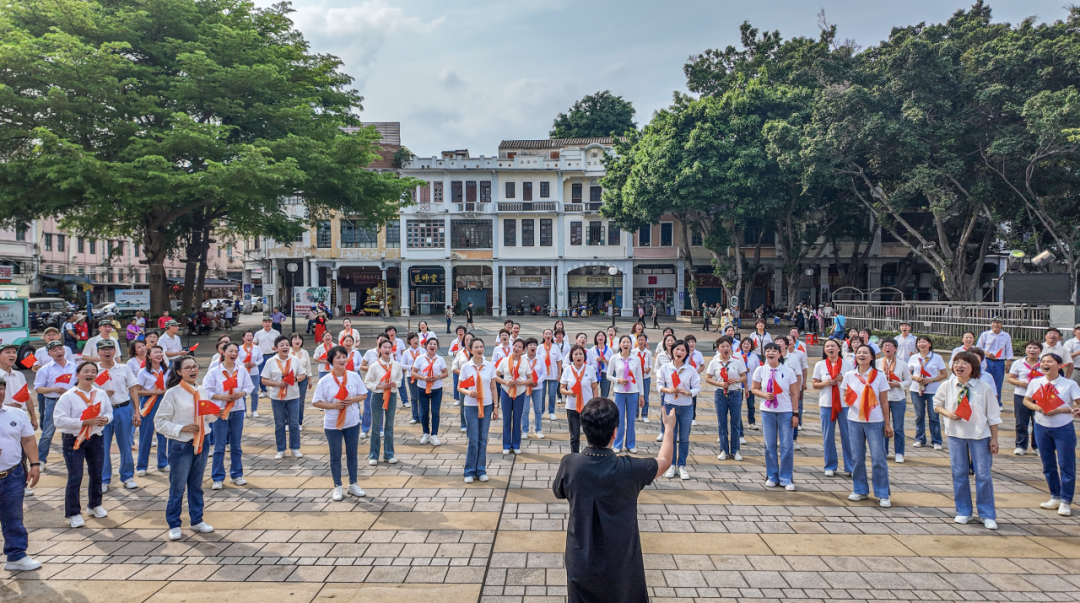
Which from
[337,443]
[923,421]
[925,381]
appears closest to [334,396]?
[337,443]

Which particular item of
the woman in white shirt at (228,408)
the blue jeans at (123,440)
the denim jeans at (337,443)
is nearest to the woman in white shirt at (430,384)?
the denim jeans at (337,443)

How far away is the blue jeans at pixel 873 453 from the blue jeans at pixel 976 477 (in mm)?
698

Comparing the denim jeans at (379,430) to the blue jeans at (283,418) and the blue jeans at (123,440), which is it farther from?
the blue jeans at (123,440)

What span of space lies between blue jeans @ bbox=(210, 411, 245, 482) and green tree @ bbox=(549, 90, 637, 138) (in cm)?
5333

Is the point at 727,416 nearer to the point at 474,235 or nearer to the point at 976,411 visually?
the point at 976,411

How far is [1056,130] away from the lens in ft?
68.4

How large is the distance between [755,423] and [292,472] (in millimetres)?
8105

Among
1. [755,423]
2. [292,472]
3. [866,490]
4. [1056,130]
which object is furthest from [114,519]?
[1056,130]

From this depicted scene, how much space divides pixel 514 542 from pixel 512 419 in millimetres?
3360

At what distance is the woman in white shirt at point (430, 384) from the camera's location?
9359mm

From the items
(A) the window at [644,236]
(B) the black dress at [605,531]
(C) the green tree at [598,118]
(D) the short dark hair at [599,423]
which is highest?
(C) the green tree at [598,118]

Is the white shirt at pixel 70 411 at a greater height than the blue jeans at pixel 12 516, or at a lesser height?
greater

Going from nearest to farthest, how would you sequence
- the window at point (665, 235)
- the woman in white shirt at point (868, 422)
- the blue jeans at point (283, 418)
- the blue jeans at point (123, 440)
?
1. the woman in white shirt at point (868, 422)
2. the blue jeans at point (123, 440)
3. the blue jeans at point (283, 418)
4. the window at point (665, 235)

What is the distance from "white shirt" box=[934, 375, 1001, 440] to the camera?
6.37 meters
